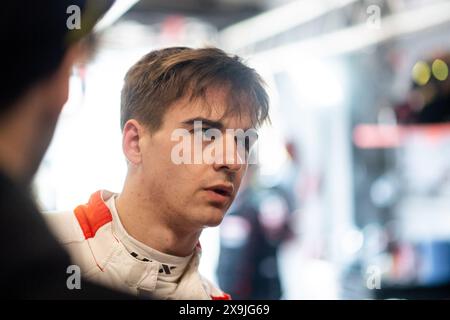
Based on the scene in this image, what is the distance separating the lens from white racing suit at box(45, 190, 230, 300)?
1.08 m

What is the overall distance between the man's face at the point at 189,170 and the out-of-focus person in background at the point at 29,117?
429mm

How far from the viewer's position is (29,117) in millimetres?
603

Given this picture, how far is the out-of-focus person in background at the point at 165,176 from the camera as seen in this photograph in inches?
42.6

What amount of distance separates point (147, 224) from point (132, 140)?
0.45 ft

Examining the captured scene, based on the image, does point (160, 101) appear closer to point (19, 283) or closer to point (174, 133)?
point (174, 133)

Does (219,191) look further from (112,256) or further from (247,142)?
(112,256)

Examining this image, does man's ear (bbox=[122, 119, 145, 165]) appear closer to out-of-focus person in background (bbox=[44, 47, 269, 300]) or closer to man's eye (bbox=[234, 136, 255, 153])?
out-of-focus person in background (bbox=[44, 47, 269, 300])

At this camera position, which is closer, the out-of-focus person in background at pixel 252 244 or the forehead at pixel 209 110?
the forehead at pixel 209 110

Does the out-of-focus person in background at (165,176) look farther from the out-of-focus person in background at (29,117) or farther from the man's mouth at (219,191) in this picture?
the out-of-focus person in background at (29,117)

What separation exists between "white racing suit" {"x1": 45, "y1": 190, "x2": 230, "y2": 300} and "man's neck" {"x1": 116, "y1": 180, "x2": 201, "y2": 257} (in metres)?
0.01

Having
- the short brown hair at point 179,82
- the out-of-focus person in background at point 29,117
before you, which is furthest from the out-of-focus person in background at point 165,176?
the out-of-focus person in background at point 29,117

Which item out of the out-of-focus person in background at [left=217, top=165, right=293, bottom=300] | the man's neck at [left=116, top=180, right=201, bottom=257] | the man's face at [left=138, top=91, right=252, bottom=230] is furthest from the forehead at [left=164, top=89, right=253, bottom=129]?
the out-of-focus person in background at [left=217, top=165, right=293, bottom=300]

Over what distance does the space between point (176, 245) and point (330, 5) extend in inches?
52.4
